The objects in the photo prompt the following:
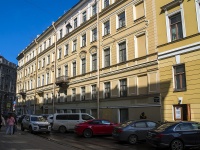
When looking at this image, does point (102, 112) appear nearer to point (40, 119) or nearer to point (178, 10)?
point (40, 119)

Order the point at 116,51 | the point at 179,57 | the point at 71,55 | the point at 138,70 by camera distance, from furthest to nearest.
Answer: the point at 71,55, the point at 116,51, the point at 138,70, the point at 179,57

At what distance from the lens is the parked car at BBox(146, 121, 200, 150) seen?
12.3 m

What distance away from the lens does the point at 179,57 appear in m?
19.7

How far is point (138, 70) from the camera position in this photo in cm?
2402

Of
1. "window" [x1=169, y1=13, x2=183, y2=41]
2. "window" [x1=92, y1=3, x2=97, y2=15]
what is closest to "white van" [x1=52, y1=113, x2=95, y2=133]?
"window" [x1=169, y1=13, x2=183, y2=41]

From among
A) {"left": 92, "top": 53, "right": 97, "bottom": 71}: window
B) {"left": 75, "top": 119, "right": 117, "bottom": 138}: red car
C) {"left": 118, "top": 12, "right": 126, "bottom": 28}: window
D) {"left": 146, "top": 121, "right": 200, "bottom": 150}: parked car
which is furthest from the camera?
{"left": 92, "top": 53, "right": 97, "bottom": 71}: window

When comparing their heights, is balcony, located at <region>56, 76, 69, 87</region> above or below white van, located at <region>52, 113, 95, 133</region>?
above

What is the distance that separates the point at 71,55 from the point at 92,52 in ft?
21.8

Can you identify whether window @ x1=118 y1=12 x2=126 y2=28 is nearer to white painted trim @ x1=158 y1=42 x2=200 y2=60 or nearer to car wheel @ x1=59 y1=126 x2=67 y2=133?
white painted trim @ x1=158 y1=42 x2=200 y2=60

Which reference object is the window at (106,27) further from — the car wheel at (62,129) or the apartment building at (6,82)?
the apartment building at (6,82)

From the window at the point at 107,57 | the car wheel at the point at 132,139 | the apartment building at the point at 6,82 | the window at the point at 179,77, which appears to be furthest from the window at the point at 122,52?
the apartment building at the point at 6,82

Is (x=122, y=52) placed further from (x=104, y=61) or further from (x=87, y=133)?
(x=87, y=133)

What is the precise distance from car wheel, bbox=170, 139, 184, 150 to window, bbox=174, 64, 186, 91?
7527 mm

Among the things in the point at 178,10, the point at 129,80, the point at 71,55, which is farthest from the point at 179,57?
the point at 71,55
